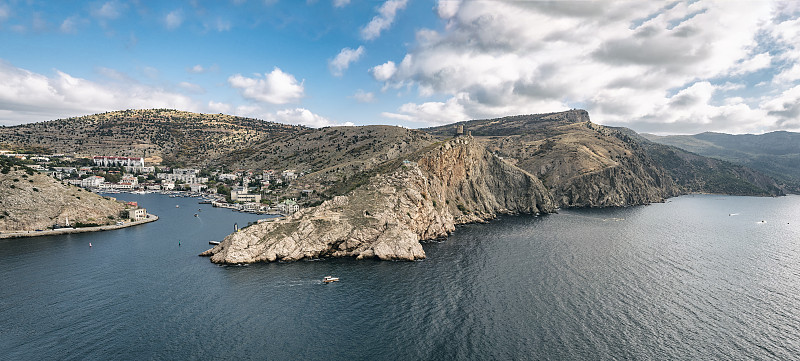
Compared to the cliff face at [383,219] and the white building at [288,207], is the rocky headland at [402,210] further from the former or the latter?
the white building at [288,207]

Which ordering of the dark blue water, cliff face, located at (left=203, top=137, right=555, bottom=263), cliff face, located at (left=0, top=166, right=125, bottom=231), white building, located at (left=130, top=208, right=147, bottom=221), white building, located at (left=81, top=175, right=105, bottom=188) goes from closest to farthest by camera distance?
the dark blue water → cliff face, located at (left=203, top=137, right=555, bottom=263) → cliff face, located at (left=0, top=166, right=125, bottom=231) → white building, located at (left=130, top=208, right=147, bottom=221) → white building, located at (left=81, top=175, right=105, bottom=188)

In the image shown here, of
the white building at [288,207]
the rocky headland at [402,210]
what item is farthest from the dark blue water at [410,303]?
the white building at [288,207]

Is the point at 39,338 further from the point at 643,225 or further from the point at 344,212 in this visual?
the point at 643,225

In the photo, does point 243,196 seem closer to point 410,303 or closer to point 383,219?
point 383,219

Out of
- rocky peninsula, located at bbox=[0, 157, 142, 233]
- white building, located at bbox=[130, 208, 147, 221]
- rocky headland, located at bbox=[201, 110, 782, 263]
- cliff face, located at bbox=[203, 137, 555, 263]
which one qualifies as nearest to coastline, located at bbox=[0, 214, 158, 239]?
rocky peninsula, located at bbox=[0, 157, 142, 233]

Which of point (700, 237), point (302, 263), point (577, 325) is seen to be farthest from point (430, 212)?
point (700, 237)

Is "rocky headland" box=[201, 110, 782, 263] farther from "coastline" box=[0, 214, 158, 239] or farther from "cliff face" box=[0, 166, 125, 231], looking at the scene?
"cliff face" box=[0, 166, 125, 231]

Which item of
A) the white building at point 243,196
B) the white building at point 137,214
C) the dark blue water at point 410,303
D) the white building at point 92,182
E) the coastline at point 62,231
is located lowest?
the dark blue water at point 410,303
